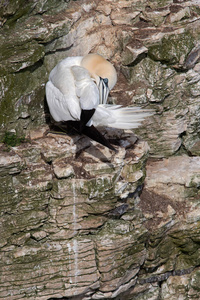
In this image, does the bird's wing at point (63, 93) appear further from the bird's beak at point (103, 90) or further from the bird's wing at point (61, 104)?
the bird's beak at point (103, 90)

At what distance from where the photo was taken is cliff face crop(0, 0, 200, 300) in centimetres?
732

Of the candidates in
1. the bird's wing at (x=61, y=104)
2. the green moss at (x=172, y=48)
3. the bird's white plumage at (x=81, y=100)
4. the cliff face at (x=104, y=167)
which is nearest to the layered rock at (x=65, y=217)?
the cliff face at (x=104, y=167)

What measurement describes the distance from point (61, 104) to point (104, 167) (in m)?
1.22

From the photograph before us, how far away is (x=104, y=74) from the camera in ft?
25.4

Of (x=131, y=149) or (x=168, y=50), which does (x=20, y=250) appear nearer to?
(x=131, y=149)

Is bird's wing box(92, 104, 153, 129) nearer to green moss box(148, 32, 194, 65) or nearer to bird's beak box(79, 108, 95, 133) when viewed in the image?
bird's beak box(79, 108, 95, 133)

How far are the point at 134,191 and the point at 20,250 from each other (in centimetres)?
211

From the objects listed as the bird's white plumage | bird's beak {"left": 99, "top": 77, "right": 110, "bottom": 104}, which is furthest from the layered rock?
bird's beak {"left": 99, "top": 77, "right": 110, "bottom": 104}

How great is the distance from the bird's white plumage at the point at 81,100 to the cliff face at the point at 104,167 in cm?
58

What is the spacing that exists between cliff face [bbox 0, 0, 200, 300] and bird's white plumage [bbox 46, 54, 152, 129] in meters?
0.58

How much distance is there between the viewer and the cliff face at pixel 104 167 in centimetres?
732

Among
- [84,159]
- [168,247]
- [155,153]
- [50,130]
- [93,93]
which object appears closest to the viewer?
[93,93]

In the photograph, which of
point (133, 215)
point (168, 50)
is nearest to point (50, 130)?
point (133, 215)

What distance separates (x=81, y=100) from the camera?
684 centimetres
